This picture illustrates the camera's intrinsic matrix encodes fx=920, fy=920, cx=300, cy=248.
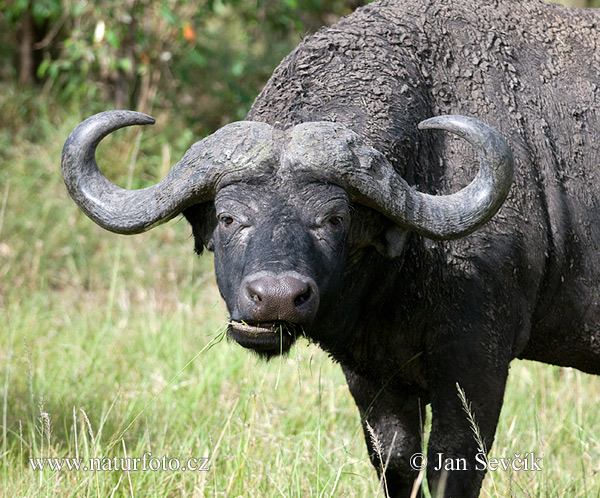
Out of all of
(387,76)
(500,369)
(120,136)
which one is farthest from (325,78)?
(120,136)

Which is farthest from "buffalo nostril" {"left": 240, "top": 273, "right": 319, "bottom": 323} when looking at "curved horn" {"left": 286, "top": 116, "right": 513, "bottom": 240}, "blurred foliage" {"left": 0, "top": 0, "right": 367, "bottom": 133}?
"blurred foliage" {"left": 0, "top": 0, "right": 367, "bottom": 133}

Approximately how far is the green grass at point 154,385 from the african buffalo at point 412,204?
0.31m

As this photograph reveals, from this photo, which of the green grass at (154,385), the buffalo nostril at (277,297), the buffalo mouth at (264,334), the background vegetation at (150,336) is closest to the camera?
the buffalo nostril at (277,297)

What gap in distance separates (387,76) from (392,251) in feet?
2.57

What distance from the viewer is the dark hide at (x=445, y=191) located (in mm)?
3732

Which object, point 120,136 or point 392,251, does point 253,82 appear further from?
point 392,251

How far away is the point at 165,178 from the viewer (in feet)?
12.2

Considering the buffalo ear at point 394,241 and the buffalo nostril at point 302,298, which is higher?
the buffalo ear at point 394,241

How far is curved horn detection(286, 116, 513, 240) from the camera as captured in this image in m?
3.47

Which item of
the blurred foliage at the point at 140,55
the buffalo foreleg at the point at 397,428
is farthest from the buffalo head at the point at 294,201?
the blurred foliage at the point at 140,55

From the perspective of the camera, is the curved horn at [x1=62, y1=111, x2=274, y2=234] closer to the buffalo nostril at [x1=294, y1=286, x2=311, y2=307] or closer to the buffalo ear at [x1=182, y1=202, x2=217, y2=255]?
the buffalo ear at [x1=182, y1=202, x2=217, y2=255]

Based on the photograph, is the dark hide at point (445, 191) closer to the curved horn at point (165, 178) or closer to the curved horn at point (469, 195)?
the curved horn at point (165, 178)

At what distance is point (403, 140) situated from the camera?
3895 mm

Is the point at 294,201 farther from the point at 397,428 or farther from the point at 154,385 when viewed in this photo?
the point at 154,385
